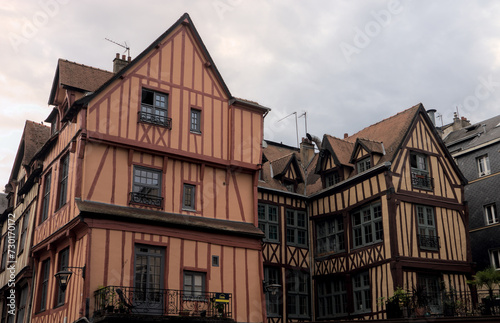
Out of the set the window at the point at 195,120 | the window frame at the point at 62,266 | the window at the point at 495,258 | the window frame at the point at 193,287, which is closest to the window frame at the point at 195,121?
the window at the point at 195,120

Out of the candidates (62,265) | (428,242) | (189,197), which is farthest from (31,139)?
(428,242)

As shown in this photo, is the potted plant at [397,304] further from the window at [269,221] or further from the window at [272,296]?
the window at [269,221]

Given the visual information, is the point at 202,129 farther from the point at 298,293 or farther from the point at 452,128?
the point at 452,128

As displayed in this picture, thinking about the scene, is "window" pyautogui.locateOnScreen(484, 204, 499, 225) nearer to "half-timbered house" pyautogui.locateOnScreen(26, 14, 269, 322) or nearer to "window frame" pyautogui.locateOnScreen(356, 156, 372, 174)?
"window frame" pyautogui.locateOnScreen(356, 156, 372, 174)

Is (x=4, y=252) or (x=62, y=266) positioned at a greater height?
(x=4, y=252)

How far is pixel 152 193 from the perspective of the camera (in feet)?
56.2

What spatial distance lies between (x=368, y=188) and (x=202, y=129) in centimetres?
673

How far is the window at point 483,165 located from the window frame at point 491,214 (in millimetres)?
1509

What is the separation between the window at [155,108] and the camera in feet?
57.7

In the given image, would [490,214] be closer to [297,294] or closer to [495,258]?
[495,258]

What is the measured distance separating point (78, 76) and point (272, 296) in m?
10.3

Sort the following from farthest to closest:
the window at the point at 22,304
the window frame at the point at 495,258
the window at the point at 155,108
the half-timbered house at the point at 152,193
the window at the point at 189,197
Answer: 1. the window frame at the point at 495,258
2. the window at the point at 22,304
3. the window at the point at 189,197
4. the window at the point at 155,108
5. the half-timbered house at the point at 152,193

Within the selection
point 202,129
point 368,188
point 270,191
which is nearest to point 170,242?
point 202,129

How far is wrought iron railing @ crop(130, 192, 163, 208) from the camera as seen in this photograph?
16.7 metres
